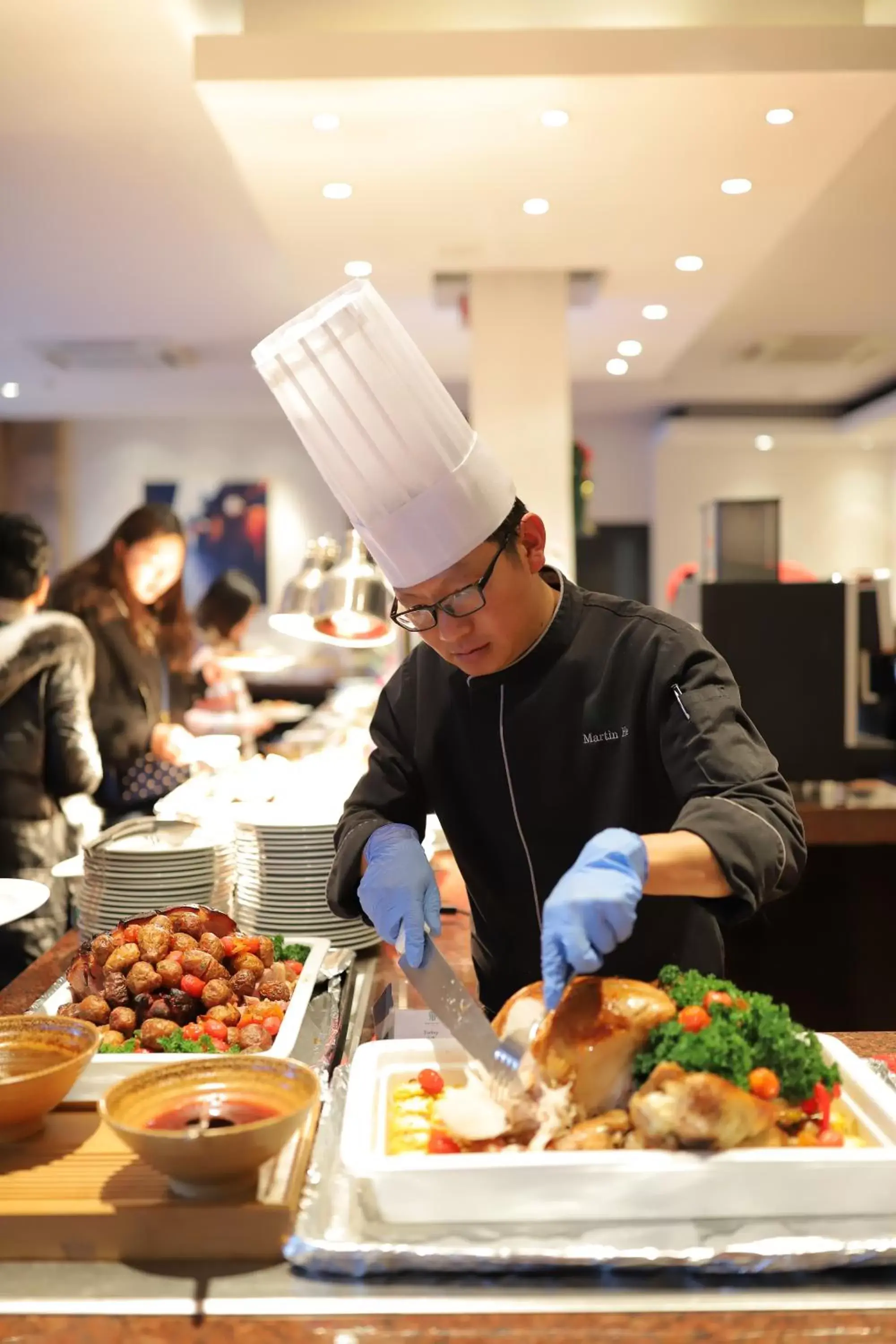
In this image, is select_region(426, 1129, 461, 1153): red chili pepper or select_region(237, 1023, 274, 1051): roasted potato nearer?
select_region(426, 1129, 461, 1153): red chili pepper

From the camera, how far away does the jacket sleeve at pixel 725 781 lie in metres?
1.46

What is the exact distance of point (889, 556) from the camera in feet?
39.7

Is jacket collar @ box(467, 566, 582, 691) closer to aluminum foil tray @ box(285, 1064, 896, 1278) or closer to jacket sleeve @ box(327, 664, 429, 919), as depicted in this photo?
jacket sleeve @ box(327, 664, 429, 919)

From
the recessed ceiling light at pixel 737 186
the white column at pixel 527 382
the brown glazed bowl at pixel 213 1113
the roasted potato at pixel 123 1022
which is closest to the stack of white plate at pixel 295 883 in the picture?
the roasted potato at pixel 123 1022

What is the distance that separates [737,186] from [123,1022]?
147 inches

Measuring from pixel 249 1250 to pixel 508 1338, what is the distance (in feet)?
0.91

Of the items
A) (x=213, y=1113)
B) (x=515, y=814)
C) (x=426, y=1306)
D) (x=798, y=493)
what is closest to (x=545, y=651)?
(x=515, y=814)

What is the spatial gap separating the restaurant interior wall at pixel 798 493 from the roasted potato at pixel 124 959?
10467 millimetres

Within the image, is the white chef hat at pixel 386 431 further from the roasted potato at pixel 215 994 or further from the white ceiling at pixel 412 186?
the white ceiling at pixel 412 186

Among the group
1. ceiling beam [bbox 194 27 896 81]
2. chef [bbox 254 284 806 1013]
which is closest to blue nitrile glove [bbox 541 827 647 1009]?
chef [bbox 254 284 806 1013]

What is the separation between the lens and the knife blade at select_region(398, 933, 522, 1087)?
1356 mm

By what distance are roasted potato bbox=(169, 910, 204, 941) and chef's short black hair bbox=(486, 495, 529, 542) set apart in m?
0.75

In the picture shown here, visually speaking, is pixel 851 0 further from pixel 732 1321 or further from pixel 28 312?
pixel 28 312

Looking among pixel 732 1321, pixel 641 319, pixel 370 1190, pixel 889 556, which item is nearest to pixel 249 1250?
pixel 370 1190
